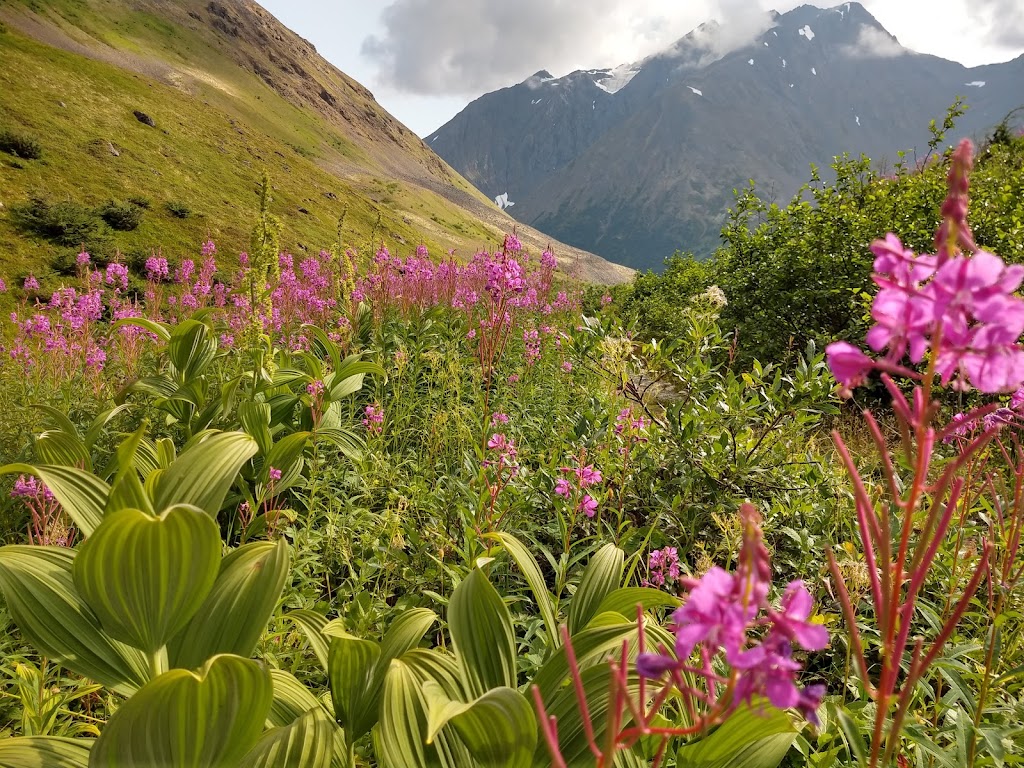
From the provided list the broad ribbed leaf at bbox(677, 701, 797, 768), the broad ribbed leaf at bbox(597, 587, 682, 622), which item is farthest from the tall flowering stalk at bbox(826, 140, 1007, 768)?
the broad ribbed leaf at bbox(597, 587, 682, 622)

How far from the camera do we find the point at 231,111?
66750 mm

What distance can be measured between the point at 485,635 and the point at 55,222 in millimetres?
25123

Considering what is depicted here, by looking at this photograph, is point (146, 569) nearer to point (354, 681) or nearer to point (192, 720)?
point (192, 720)

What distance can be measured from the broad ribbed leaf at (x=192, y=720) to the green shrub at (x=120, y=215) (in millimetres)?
27273

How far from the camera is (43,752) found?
127 centimetres

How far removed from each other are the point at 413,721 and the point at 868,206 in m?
7.39

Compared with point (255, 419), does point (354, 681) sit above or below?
below

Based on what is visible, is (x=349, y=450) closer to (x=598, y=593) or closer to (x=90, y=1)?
(x=598, y=593)

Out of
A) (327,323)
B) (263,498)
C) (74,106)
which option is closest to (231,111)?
(74,106)

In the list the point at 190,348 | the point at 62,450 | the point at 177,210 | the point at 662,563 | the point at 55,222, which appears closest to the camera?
the point at 662,563

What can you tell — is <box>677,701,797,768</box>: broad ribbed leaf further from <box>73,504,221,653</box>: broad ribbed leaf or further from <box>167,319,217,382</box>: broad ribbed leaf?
<box>167,319,217,382</box>: broad ribbed leaf

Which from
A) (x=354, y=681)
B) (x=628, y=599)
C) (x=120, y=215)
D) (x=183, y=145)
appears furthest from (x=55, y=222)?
(x=628, y=599)

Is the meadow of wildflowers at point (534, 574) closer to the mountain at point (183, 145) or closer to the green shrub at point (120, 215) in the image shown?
the mountain at point (183, 145)

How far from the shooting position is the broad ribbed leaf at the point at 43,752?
1.22 meters
